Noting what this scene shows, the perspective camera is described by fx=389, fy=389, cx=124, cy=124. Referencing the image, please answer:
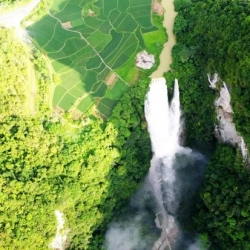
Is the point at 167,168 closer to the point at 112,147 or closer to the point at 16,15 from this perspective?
the point at 112,147

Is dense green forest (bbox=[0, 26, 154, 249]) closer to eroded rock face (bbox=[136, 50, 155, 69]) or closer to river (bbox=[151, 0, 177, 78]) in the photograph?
eroded rock face (bbox=[136, 50, 155, 69])

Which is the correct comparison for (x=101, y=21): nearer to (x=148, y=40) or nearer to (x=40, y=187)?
(x=148, y=40)

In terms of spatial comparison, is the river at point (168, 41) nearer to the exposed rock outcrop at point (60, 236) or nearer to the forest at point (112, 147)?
the forest at point (112, 147)

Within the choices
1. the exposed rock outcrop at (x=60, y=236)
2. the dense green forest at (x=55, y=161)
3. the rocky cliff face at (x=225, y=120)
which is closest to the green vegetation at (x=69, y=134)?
the dense green forest at (x=55, y=161)

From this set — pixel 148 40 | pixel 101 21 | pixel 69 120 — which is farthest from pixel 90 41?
pixel 69 120

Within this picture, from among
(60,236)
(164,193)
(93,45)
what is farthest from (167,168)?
(93,45)

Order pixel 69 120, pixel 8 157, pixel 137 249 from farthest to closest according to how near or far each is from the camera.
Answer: pixel 137 249 < pixel 69 120 < pixel 8 157
